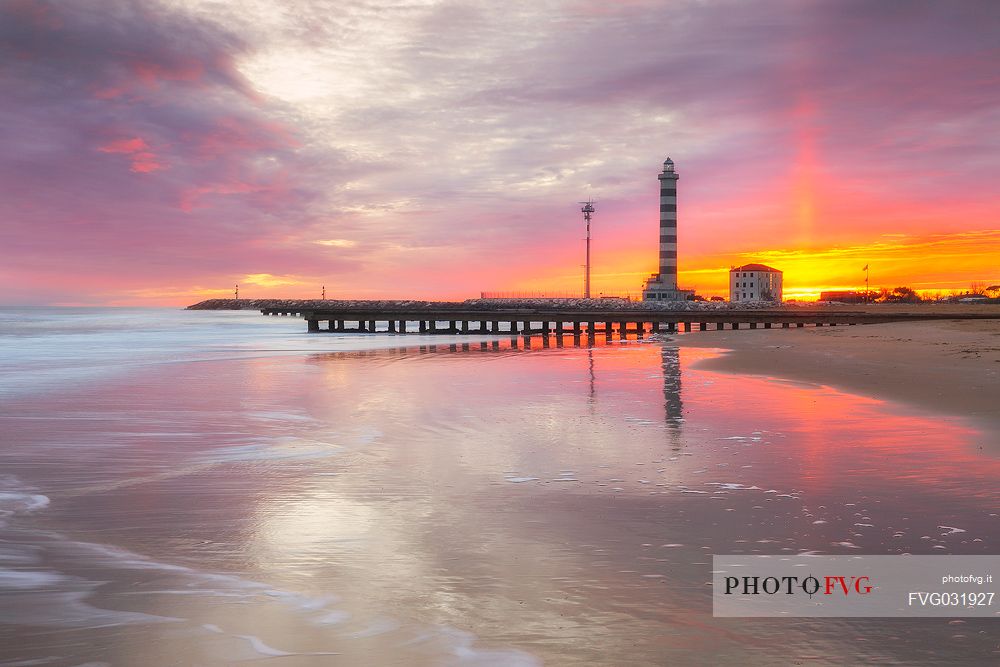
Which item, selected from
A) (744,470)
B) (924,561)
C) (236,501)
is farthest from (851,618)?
(236,501)

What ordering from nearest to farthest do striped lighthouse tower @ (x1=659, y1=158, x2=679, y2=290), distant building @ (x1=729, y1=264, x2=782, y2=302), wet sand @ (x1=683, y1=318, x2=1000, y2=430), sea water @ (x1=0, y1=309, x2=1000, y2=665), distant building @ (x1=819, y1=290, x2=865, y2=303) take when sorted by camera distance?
sea water @ (x1=0, y1=309, x2=1000, y2=665), wet sand @ (x1=683, y1=318, x2=1000, y2=430), striped lighthouse tower @ (x1=659, y1=158, x2=679, y2=290), distant building @ (x1=729, y1=264, x2=782, y2=302), distant building @ (x1=819, y1=290, x2=865, y2=303)

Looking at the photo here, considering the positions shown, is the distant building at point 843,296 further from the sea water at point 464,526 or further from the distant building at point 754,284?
the sea water at point 464,526

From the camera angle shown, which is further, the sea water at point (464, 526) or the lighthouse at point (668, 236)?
the lighthouse at point (668, 236)

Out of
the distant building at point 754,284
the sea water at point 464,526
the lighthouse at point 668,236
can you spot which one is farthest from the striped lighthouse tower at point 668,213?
the sea water at point 464,526

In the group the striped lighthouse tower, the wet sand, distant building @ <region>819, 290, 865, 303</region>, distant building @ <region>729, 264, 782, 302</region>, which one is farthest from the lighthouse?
distant building @ <region>819, 290, 865, 303</region>

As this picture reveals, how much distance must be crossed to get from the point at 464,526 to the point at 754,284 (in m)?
143

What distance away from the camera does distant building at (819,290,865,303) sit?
171000 mm

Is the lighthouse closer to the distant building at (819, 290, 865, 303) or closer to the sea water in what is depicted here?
the sea water

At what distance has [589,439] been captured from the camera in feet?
32.8

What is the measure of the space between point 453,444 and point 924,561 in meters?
6.05

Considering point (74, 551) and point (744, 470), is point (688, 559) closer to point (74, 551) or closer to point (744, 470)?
point (744, 470)

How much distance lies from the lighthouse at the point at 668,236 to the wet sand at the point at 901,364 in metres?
59.4

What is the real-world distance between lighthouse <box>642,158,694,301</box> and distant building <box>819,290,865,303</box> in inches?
3615

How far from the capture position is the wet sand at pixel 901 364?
13172 millimetres
